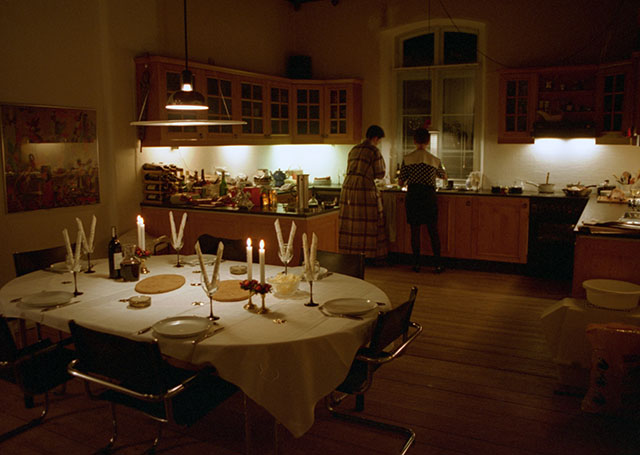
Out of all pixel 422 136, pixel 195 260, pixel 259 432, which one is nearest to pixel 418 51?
pixel 422 136

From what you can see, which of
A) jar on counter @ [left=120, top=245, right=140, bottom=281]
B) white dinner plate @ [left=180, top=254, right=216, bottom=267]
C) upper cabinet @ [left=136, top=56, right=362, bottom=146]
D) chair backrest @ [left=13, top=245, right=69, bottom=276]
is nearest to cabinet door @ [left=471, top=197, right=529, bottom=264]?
upper cabinet @ [left=136, top=56, right=362, bottom=146]

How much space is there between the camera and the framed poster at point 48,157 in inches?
187

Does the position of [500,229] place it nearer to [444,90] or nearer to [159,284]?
[444,90]

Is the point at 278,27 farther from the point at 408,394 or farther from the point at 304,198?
the point at 408,394

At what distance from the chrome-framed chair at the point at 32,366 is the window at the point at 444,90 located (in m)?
5.72

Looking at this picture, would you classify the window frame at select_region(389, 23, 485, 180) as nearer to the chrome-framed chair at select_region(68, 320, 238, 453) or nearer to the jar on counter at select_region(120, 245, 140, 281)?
the jar on counter at select_region(120, 245, 140, 281)

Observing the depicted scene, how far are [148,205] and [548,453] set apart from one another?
15.2 ft

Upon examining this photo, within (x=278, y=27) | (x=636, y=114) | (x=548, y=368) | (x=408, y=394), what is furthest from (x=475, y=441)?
(x=278, y=27)

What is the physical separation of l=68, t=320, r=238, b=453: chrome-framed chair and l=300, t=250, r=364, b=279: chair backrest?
1288 mm

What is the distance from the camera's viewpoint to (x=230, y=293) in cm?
310

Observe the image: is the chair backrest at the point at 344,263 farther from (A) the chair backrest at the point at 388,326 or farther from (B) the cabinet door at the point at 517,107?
(B) the cabinet door at the point at 517,107

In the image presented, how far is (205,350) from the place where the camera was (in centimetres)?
243

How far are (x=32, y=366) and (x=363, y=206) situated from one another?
429 centimetres

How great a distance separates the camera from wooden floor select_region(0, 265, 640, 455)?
2988mm
